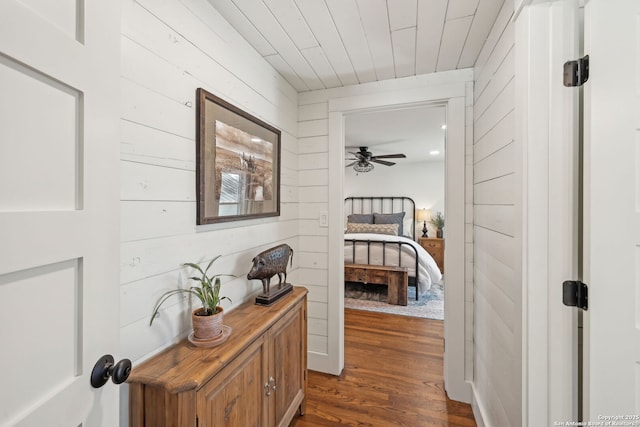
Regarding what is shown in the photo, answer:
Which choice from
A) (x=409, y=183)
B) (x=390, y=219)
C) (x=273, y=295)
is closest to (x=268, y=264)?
(x=273, y=295)

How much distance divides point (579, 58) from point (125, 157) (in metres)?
1.66

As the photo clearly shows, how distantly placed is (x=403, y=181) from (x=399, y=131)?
8.39 feet

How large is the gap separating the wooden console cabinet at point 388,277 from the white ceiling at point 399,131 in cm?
188

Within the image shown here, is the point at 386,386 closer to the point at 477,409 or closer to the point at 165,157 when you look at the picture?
the point at 477,409

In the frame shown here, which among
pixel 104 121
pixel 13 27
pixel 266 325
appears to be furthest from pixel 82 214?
pixel 266 325

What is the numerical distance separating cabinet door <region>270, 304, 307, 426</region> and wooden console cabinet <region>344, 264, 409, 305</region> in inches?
88.6

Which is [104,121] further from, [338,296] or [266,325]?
[338,296]

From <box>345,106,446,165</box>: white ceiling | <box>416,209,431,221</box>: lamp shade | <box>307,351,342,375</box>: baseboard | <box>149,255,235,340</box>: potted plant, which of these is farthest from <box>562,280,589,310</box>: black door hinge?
<box>416,209,431,221</box>: lamp shade

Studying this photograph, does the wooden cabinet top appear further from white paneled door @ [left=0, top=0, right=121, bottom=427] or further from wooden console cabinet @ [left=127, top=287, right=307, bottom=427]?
white paneled door @ [left=0, top=0, right=121, bottom=427]

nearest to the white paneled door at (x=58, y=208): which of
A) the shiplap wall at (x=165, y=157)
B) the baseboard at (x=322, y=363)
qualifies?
the shiplap wall at (x=165, y=157)

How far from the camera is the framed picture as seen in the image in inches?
50.7

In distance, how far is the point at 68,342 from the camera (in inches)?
24.0

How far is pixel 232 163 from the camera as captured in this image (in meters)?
1.49

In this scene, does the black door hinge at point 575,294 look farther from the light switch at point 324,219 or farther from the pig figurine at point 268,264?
the light switch at point 324,219
